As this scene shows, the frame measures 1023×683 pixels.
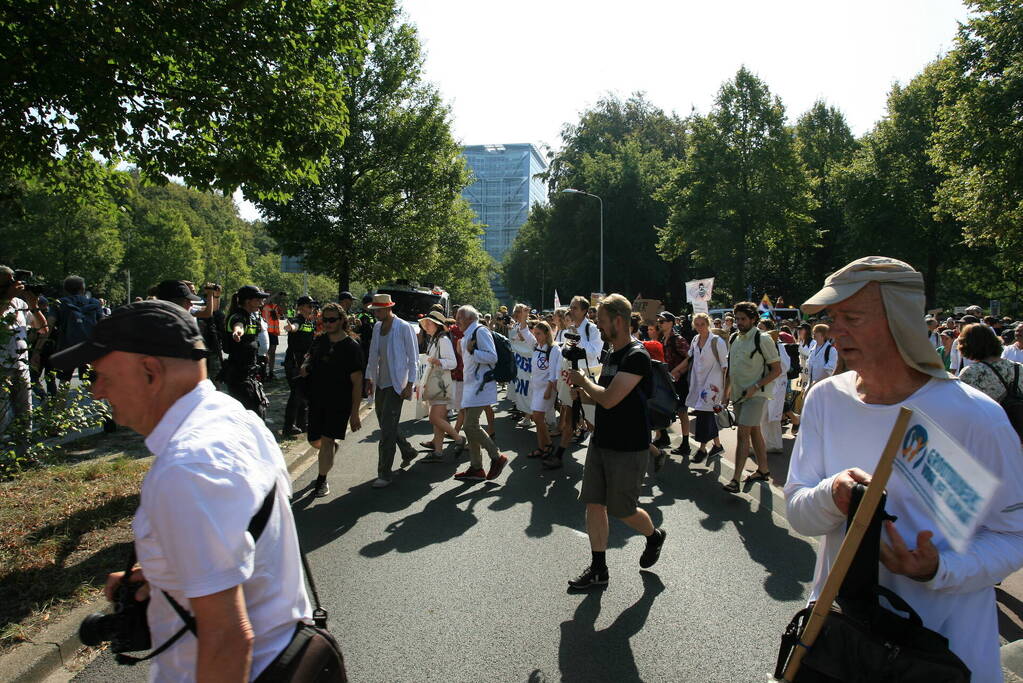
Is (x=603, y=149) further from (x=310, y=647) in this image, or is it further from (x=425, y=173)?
(x=310, y=647)

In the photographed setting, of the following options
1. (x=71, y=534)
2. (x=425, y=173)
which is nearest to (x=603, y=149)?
(x=425, y=173)

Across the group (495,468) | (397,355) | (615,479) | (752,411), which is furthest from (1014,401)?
(397,355)

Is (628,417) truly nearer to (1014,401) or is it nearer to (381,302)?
(1014,401)

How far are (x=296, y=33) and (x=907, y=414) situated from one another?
7.93m

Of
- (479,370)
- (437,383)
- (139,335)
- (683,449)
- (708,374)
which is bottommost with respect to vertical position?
(683,449)

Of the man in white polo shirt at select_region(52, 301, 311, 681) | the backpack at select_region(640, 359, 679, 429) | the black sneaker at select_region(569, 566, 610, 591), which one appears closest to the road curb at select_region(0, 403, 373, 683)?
the man in white polo shirt at select_region(52, 301, 311, 681)

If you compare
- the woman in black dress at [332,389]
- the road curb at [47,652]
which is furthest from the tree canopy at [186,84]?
the road curb at [47,652]

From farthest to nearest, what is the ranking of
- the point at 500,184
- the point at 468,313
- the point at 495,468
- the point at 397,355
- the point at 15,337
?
the point at 500,184
the point at 468,313
the point at 495,468
the point at 397,355
the point at 15,337

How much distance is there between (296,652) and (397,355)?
5985 millimetres

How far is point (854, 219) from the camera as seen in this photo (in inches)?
1539

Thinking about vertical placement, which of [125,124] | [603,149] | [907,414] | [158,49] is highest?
[603,149]

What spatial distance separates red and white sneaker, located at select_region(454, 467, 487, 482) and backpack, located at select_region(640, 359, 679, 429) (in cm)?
289

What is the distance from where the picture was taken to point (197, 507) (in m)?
1.38

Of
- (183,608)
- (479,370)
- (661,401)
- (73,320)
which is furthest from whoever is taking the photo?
(73,320)
